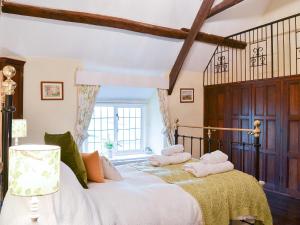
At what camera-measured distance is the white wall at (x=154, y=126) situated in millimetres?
5273

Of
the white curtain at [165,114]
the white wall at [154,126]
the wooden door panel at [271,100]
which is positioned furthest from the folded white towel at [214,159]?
the white wall at [154,126]

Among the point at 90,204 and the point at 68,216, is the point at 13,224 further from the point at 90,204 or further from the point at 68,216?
the point at 90,204

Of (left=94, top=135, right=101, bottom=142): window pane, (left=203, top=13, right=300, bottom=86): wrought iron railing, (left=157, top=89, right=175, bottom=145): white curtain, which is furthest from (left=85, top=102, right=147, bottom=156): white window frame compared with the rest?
(left=203, top=13, right=300, bottom=86): wrought iron railing

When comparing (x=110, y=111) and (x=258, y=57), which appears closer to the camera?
(x=258, y=57)

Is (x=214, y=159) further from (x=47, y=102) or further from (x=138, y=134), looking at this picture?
(x=138, y=134)

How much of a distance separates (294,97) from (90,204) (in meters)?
3.50

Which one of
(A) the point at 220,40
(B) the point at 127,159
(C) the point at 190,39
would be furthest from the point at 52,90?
(A) the point at 220,40

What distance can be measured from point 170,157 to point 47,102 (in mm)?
2076

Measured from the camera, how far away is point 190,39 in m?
4.57


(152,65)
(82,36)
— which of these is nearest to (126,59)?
(152,65)

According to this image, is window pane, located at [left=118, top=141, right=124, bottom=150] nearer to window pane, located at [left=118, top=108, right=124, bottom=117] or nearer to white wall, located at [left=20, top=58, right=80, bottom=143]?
window pane, located at [left=118, top=108, right=124, bottom=117]

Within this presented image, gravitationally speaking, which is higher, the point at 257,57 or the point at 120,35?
the point at 120,35

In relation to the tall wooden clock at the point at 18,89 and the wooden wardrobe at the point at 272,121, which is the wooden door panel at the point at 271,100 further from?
the tall wooden clock at the point at 18,89

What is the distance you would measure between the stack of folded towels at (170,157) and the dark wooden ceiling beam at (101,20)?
6.34 ft
